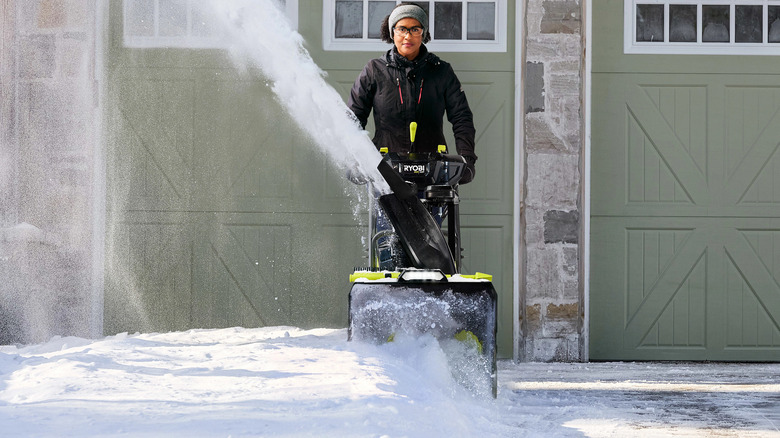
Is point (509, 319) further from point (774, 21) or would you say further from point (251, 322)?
point (774, 21)

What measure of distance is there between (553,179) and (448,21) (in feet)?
4.21

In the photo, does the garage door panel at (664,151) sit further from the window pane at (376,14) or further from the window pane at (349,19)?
the window pane at (349,19)

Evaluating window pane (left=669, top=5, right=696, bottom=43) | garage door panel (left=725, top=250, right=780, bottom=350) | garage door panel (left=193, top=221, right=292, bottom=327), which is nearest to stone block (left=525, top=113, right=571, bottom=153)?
window pane (left=669, top=5, right=696, bottom=43)

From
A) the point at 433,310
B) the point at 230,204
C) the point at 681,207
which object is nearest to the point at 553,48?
the point at 681,207

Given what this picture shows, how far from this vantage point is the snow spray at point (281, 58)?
229 inches

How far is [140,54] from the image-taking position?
6.07 metres

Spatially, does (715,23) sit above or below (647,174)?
above

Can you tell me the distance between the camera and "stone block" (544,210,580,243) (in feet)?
18.8

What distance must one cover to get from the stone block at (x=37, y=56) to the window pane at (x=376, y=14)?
2.07 metres

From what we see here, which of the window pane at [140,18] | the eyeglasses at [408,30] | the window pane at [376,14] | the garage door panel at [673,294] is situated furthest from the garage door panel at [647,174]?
the window pane at [140,18]

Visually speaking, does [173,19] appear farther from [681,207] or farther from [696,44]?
[681,207]

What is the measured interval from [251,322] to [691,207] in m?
3.01

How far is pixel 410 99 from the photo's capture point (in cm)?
464

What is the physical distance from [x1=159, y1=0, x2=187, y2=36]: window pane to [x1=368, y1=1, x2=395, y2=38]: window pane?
4.06ft
